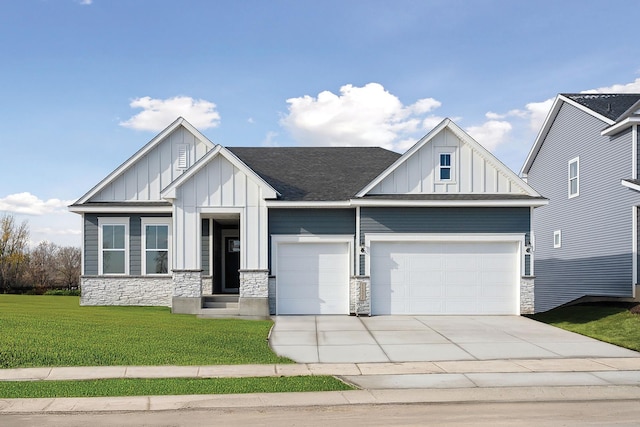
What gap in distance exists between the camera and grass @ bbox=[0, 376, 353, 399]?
33.7 ft

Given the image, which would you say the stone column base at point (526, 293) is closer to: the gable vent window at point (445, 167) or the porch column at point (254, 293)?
the gable vent window at point (445, 167)

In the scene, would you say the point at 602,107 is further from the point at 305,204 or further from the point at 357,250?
the point at 305,204

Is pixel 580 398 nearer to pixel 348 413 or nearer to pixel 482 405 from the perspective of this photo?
pixel 482 405

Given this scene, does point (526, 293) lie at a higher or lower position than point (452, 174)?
lower

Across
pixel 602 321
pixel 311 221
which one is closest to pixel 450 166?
pixel 311 221

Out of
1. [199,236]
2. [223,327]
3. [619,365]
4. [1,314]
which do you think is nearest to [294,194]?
[199,236]

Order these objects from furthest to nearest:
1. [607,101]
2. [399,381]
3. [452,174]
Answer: [607,101], [452,174], [399,381]

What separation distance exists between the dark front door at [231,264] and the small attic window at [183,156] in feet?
10.8

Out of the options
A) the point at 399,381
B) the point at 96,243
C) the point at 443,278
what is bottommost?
the point at 399,381

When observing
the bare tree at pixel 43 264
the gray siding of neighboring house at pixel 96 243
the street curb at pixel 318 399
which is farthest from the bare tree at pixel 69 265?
the street curb at pixel 318 399

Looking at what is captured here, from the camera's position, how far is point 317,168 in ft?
78.6

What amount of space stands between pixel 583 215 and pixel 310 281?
12.3 metres

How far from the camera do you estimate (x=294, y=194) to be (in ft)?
69.1

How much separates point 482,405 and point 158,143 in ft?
56.9
